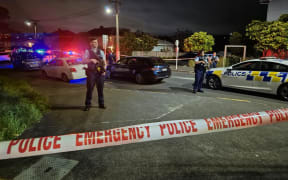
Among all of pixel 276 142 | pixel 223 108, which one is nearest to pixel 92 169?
pixel 276 142

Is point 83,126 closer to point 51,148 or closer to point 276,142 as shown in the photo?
point 51,148

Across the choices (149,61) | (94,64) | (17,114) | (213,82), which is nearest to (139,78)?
(149,61)

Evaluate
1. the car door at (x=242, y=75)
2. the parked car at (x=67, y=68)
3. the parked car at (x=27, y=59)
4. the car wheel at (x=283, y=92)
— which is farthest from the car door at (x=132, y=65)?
the parked car at (x=27, y=59)

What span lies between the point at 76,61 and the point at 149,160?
8.80 m

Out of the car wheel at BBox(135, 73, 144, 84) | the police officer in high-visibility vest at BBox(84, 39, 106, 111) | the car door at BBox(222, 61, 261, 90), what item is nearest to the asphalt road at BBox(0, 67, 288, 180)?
the police officer in high-visibility vest at BBox(84, 39, 106, 111)

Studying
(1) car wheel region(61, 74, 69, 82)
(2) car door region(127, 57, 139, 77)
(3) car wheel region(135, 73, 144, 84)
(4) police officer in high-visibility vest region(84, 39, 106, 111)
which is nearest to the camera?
(4) police officer in high-visibility vest region(84, 39, 106, 111)

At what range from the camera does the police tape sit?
1861 mm

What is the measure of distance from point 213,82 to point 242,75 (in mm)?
1339

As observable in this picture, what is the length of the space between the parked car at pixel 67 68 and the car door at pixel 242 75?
278 inches

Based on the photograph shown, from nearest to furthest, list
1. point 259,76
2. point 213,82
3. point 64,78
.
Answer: point 259,76 < point 213,82 < point 64,78

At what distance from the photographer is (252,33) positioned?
61.3ft

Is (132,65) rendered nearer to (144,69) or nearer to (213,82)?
A: (144,69)

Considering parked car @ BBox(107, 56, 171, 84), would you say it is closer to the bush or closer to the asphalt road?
the asphalt road

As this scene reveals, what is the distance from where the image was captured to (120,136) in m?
2.10
